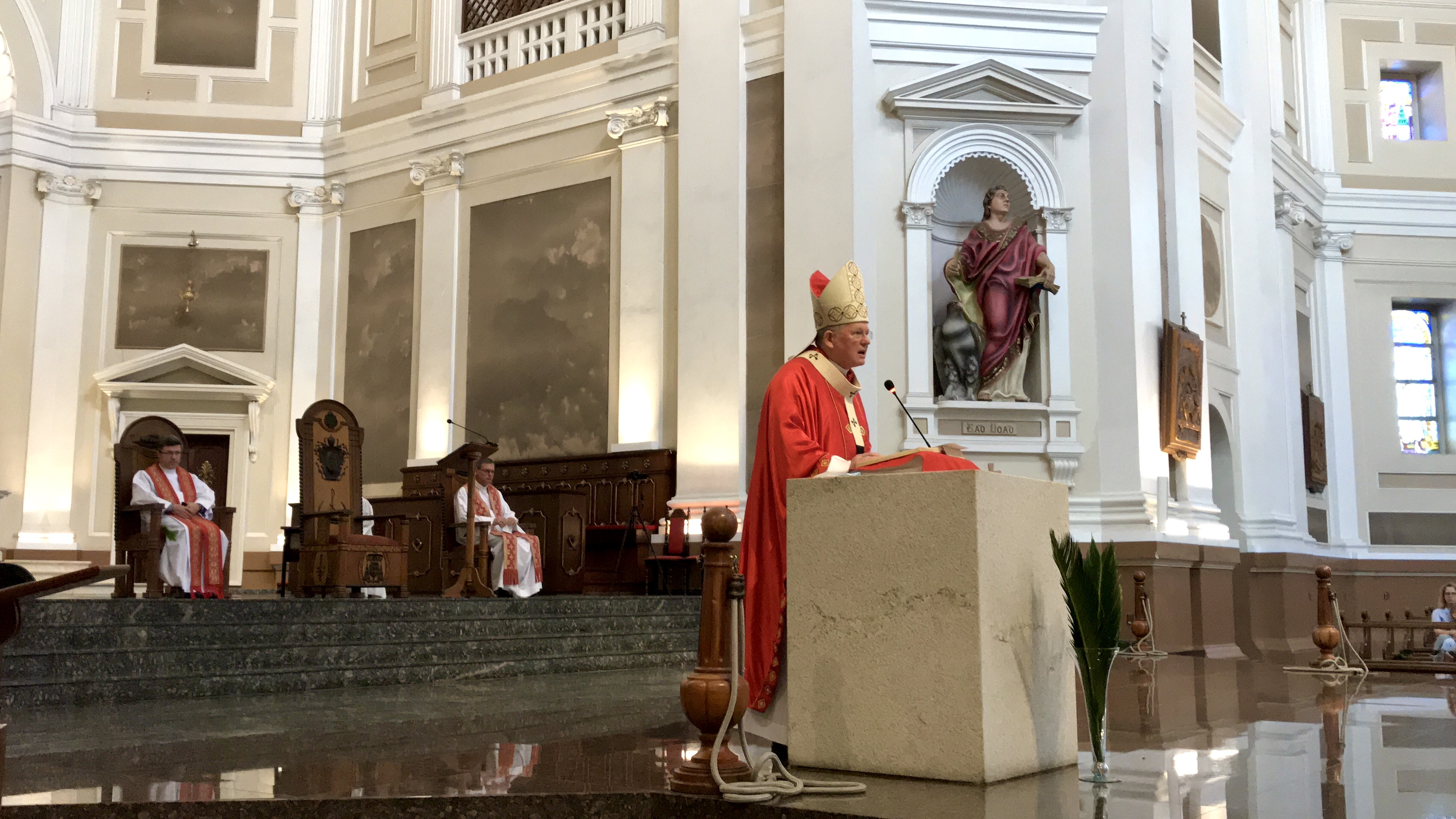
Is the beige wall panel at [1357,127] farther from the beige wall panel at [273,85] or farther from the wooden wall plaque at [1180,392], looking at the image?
the beige wall panel at [273,85]

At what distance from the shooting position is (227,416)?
50.7 ft

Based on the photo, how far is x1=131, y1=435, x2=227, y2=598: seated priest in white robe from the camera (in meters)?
9.08

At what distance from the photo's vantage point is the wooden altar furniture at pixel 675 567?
460 inches

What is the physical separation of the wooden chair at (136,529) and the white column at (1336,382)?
1413 cm

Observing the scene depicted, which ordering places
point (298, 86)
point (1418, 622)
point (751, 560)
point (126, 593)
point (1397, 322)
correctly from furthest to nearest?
point (1397, 322) → point (298, 86) → point (1418, 622) → point (126, 593) → point (751, 560)

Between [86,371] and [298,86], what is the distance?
174 inches

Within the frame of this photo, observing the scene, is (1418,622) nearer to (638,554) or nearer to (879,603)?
(638,554)

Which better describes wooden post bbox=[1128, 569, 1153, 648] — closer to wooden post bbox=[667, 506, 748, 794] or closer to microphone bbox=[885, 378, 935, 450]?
microphone bbox=[885, 378, 935, 450]

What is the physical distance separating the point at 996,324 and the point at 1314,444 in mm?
7110

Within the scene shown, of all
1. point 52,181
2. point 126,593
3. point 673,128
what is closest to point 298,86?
point 52,181

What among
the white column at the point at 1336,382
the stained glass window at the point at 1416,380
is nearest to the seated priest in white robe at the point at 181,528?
the white column at the point at 1336,382

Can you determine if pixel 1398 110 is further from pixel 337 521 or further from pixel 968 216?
pixel 337 521

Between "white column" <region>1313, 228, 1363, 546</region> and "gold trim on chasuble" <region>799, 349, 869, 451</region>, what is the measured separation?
13.9m

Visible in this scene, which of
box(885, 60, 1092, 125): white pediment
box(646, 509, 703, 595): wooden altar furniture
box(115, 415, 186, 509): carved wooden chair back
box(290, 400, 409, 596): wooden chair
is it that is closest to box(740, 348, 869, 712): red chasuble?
box(290, 400, 409, 596): wooden chair
